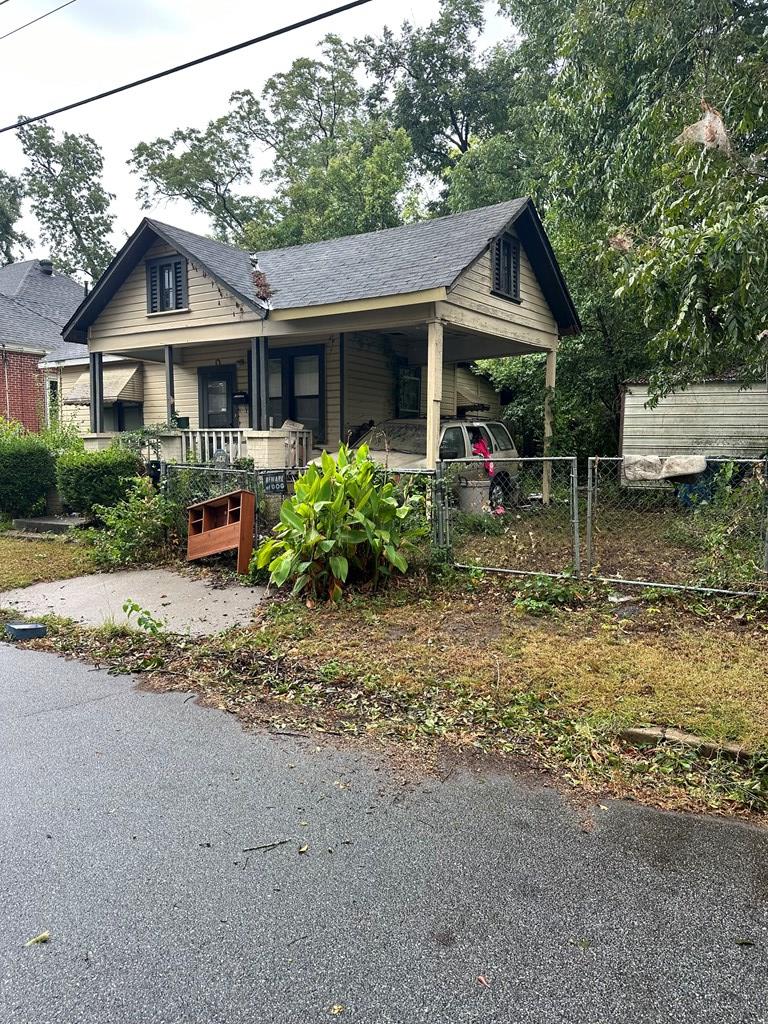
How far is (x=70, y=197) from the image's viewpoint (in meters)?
35.3

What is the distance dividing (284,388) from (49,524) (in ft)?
17.6

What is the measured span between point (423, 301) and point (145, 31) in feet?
14.8

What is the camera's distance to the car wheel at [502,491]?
34.2ft

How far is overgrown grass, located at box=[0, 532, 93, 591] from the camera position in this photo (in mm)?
8180

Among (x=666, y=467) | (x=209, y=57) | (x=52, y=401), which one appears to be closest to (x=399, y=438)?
(x=666, y=467)

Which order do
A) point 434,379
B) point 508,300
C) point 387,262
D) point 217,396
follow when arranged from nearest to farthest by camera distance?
point 434,379, point 387,262, point 508,300, point 217,396

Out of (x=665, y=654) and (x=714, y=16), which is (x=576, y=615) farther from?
(x=714, y=16)

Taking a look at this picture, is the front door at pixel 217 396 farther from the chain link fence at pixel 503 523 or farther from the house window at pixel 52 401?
the chain link fence at pixel 503 523

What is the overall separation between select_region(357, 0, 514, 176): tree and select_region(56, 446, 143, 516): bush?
2504cm

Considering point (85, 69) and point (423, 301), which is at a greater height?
point (85, 69)

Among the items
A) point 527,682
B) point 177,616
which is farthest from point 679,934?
point 177,616

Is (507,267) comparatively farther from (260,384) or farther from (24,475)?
(24,475)

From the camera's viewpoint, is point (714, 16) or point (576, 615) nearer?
point (576, 615)

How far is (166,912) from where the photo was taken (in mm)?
2361
